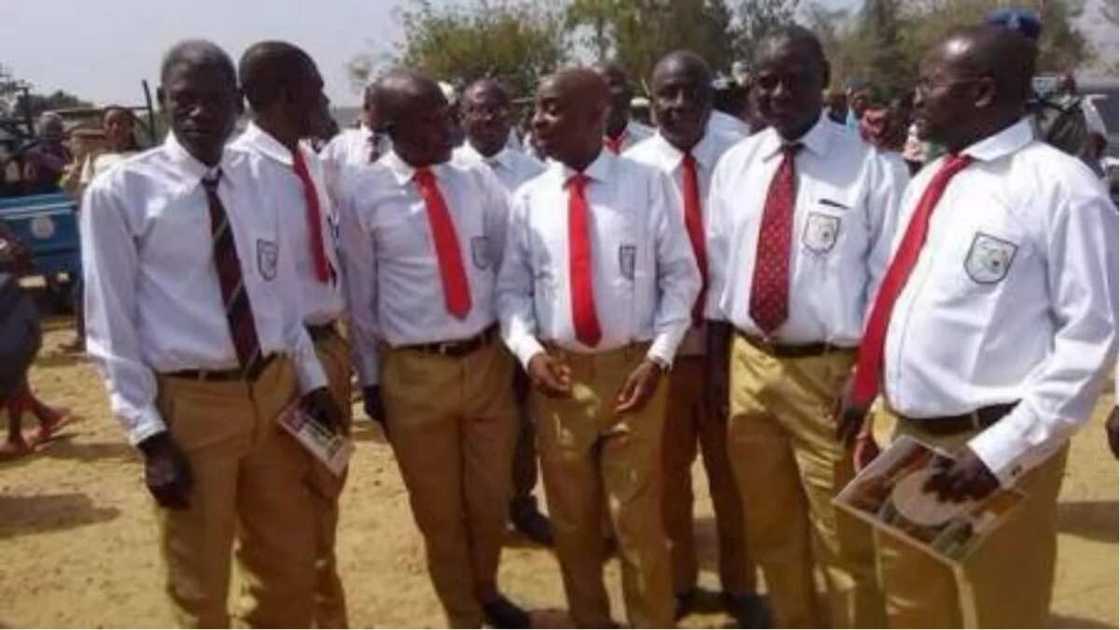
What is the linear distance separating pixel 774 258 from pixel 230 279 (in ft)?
5.04

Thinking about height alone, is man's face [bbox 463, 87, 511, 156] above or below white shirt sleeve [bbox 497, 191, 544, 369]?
above

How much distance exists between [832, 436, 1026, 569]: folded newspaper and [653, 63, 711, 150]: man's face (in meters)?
1.78

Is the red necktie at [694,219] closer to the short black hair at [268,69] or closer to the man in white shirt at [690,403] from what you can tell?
the man in white shirt at [690,403]

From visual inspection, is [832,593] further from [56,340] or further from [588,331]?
[56,340]

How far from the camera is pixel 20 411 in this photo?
287 inches

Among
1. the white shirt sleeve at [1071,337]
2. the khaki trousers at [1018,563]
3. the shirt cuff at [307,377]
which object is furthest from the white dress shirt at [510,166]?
Answer: the white shirt sleeve at [1071,337]

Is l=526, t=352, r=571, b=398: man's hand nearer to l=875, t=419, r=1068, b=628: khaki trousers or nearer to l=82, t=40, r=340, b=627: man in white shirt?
l=82, t=40, r=340, b=627: man in white shirt

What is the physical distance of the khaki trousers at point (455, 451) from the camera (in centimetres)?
410

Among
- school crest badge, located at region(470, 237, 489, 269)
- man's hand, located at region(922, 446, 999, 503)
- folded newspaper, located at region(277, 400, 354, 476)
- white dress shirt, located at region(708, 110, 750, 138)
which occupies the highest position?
white dress shirt, located at region(708, 110, 750, 138)

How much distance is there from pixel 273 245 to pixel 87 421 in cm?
507

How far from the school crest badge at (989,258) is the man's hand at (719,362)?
51.7 inches

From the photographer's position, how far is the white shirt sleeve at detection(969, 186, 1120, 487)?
2.69 meters

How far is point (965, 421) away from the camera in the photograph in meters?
2.89

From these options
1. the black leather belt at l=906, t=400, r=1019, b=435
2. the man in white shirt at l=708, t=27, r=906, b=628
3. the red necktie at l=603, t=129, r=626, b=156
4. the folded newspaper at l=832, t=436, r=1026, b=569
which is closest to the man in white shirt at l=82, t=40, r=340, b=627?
the man in white shirt at l=708, t=27, r=906, b=628
